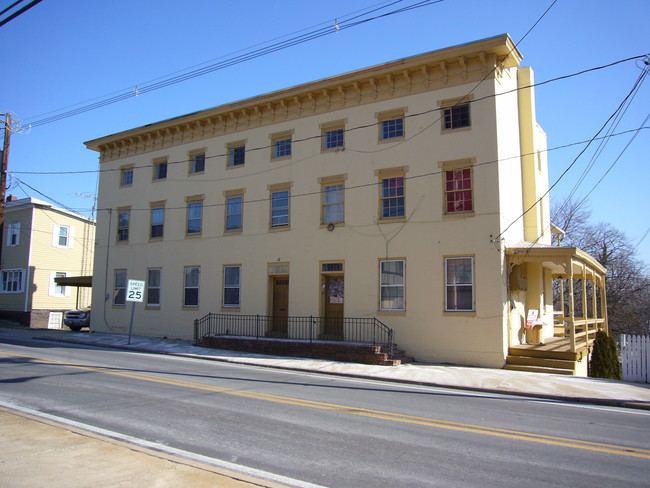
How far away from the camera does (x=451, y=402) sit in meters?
10.7

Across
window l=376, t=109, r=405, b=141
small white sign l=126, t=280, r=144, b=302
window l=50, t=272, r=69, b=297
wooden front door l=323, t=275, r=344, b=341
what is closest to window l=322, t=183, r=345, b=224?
wooden front door l=323, t=275, r=344, b=341

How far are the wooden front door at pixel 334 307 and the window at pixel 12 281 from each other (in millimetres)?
24883

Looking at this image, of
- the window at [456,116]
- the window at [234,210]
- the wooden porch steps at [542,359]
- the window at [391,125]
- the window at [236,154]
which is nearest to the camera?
the wooden porch steps at [542,359]

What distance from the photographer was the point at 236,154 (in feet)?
78.4

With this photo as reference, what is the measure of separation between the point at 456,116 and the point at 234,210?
10624 millimetres

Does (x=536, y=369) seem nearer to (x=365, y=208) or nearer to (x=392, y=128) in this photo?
(x=365, y=208)

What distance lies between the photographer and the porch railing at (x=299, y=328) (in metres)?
18.7

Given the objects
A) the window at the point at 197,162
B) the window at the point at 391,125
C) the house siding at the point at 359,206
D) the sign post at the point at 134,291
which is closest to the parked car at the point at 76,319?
the house siding at the point at 359,206

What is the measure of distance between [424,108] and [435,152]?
1.72 m

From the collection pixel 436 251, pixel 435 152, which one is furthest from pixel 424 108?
pixel 436 251

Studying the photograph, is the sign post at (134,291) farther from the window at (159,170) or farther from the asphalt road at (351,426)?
the asphalt road at (351,426)

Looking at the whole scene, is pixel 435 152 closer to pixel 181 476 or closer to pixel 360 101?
pixel 360 101

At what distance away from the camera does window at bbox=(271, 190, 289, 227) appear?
72.2 feet

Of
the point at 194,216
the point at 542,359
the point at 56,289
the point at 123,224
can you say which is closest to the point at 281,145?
the point at 194,216
